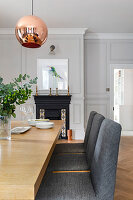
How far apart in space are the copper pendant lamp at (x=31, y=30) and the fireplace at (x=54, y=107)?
8.34 feet

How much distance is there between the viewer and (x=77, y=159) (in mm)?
1608

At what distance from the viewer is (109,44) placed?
4902mm

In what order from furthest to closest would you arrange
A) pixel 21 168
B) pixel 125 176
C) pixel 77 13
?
pixel 77 13
pixel 125 176
pixel 21 168

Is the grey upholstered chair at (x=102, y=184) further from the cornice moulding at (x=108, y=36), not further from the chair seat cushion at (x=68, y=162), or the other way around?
the cornice moulding at (x=108, y=36)

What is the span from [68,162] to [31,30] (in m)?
1.38

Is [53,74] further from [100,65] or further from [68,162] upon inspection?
[68,162]

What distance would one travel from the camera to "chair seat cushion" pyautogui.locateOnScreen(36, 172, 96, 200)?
0.98m

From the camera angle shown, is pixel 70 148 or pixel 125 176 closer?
pixel 70 148

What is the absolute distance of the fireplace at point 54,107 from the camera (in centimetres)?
446

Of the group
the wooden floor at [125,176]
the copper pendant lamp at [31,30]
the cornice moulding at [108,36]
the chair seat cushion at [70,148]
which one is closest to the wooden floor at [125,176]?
the wooden floor at [125,176]

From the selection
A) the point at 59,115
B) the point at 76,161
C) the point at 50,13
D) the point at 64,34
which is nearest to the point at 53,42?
the point at 64,34

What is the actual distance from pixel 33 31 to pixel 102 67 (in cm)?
335

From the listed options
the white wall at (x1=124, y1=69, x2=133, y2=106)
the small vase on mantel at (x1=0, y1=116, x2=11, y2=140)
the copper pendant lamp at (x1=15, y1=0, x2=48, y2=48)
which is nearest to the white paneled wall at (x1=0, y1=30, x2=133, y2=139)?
the white wall at (x1=124, y1=69, x2=133, y2=106)

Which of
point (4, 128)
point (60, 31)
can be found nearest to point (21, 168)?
point (4, 128)
